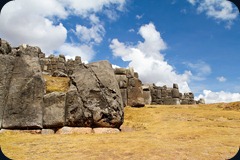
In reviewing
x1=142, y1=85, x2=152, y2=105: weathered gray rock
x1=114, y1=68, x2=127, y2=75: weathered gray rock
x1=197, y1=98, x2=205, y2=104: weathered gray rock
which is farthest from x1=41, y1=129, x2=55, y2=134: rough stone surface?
x1=197, y1=98, x2=205, y2=104: weathered gray rock

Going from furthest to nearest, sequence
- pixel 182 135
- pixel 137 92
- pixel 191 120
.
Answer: pixel 137 92
pixel 191 120
pixel 182 135

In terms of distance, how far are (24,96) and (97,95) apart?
3.07 meters

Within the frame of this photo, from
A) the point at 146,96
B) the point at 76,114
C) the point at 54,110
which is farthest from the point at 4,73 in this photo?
the point at 146,96

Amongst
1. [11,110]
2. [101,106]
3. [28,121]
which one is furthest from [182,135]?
[11,110]

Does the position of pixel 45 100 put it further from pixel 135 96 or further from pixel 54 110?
pixel 135 96

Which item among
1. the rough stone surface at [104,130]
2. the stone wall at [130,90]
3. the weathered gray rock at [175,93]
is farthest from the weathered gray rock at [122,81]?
the weathered gray rock at [175,93]

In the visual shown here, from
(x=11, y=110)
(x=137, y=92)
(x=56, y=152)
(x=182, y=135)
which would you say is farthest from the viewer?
(x=137, y=92)

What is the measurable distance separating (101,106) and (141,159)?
5.75 m

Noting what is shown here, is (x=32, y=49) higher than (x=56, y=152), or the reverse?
(x=32, y=49)

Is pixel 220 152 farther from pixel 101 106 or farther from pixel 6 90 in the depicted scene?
pixel 6 90

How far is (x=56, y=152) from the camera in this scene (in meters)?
7.79

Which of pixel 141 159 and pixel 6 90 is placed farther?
pixel 6 90

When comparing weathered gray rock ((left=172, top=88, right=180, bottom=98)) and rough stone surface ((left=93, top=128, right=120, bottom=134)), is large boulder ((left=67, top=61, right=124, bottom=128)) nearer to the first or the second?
rough stone surface ((left=93, top=128, right=120, bottom=134))

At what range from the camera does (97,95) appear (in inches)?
500
